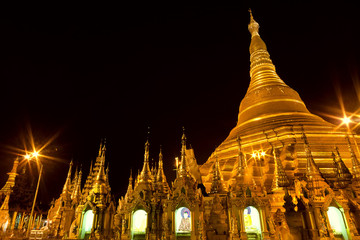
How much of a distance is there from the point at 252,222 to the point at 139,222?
240 inches

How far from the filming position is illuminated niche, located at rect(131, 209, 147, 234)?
43.7 feet

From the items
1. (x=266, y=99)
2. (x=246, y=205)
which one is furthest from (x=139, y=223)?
(x=266, y=99)

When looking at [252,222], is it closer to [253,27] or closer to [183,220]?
[183,220]

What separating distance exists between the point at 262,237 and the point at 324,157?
9615mm

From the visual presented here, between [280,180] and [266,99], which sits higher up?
[266,99]

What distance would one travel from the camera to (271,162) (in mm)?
17641

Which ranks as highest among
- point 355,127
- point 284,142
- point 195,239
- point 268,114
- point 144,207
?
point 268,114

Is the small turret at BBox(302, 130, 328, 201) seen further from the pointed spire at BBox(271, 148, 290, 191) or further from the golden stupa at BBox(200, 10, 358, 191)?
the golden stupa at BBox(200, 10, 358, 191)

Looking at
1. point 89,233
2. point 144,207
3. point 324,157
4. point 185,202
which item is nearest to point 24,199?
point 89,233

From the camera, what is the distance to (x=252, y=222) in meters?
11.8

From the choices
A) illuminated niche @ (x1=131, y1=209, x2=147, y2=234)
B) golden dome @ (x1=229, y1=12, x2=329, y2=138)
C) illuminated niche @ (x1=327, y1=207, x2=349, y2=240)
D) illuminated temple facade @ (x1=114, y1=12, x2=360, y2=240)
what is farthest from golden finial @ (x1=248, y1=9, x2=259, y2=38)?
illuminated niche @ (x1=131, y1=209, x2=147, y2=234)

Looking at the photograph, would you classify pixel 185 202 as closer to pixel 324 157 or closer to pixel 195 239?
pixel 195 239

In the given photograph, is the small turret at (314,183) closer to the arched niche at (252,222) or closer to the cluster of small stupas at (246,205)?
the cluster of small stupas at (246,205)

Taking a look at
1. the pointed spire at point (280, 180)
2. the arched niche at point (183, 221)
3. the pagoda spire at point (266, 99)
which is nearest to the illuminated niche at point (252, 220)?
the pointed spire at point (280, 180)
